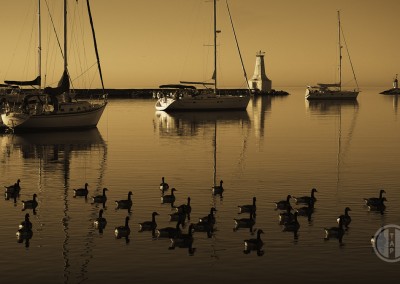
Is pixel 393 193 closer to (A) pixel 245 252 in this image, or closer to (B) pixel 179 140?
(A) pixel 245 252

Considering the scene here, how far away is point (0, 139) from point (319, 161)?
30.2 meters

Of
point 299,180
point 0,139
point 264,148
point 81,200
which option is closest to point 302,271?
point 81,200

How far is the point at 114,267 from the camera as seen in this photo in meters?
22.5

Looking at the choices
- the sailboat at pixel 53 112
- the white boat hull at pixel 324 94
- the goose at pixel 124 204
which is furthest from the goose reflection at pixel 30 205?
the white boat hull at pixel 324 94

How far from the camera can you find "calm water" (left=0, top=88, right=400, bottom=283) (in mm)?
22250

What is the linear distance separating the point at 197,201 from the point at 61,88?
3978cm

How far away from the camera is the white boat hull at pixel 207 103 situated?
114 metres

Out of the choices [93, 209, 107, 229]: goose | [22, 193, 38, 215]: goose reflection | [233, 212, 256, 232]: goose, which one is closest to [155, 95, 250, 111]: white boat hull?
[22, 193, 38, 215]: goose reflection

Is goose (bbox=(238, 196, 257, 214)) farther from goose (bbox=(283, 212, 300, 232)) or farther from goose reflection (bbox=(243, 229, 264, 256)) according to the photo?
goose reflection (bbox=(243, 229, 264, 256))

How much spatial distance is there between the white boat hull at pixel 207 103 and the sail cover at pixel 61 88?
44.9m

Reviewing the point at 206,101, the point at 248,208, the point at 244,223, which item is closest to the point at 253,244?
the point at 244,223

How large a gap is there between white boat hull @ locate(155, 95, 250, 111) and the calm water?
4402 cm

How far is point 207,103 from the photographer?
114 m

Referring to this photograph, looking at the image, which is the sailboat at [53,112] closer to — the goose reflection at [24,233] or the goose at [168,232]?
the goose reflection at [24,233]
